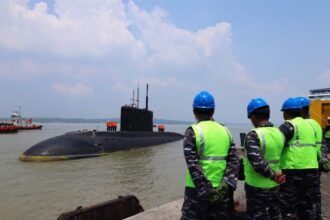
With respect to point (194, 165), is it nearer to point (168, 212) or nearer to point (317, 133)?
point (317, 133)

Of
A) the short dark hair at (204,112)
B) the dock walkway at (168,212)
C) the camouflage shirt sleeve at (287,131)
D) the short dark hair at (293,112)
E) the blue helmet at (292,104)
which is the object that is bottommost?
the dock walkway at (168,212)

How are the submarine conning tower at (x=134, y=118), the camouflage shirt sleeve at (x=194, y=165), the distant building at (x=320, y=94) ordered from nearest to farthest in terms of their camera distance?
the camouflage shirt sleeve at (x=194, y=165)
the distant building at (x=320, y=94)
the submarine conning tower at (x=134, y=118)

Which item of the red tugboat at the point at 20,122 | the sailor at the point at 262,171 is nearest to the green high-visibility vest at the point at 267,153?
the sailor at the point at 262,171

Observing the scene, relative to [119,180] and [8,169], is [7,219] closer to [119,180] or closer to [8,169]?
[119,180]

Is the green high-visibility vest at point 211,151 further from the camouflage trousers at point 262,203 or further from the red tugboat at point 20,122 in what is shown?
the red tugboat at point 20,122

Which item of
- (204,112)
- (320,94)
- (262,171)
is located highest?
(320,94)

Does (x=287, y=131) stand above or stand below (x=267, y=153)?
above

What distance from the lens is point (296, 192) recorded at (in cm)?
515

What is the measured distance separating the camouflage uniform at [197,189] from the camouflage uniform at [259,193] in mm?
475

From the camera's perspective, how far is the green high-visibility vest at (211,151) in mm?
3830

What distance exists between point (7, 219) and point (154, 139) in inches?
975

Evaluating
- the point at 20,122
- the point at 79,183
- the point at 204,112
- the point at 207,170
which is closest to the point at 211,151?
the point at 207,170

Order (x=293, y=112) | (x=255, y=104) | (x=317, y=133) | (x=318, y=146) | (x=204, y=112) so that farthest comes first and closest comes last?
(x=318, y=146) < (x=317, y=133) < (x=293, y=112) < (x=255, y=104) < (x=204, y=112)

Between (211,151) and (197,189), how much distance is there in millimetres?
436
